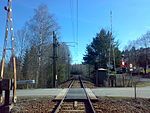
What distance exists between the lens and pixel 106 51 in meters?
84.5

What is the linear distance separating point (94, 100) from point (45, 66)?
139 ft

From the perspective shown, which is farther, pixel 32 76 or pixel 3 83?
pixel 32 76

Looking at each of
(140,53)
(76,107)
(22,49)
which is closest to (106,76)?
(22,49)

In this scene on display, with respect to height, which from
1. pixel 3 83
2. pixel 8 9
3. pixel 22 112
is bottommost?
pixel 22 112

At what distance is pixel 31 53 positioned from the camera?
56.9m

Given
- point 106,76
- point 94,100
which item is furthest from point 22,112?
point 106,76

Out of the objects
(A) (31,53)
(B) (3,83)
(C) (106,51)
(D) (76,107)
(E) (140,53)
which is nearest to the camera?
(B) (3,83)

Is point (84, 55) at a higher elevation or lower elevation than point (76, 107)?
higher

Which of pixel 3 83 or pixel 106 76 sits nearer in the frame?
pixel 3 83

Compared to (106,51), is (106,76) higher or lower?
lower

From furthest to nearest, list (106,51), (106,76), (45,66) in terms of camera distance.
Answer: (106,51), (45,66), (106,76)

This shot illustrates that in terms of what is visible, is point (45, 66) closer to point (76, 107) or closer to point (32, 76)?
point (32, 76)

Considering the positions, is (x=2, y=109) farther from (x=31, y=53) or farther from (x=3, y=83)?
(x=31, y=53)

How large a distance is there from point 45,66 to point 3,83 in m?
50.8
